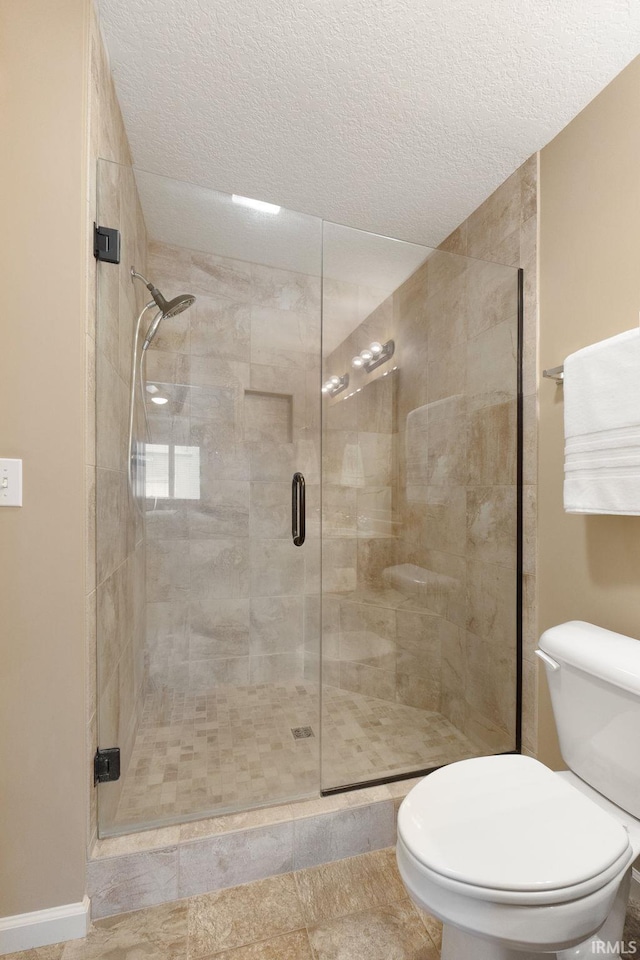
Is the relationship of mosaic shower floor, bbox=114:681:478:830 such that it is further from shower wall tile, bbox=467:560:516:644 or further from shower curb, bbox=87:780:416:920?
shower wall tile, bbox=467:560:516:644

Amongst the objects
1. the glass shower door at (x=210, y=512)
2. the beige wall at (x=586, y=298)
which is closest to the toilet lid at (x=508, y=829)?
the beige wall at (x=586, y=298)

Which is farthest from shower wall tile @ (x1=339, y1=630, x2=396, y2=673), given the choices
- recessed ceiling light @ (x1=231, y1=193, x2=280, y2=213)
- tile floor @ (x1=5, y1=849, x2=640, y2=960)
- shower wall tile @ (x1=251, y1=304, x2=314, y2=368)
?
recessed ceiling light @ (x1=231, y1=193, x2=280, y2=213)

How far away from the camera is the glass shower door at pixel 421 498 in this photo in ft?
5.96

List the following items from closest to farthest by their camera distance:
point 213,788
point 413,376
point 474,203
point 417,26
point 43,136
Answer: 1. point 43,136
2. point 417,26
3. point 213,788
4. point 413,376
5. point 474,203

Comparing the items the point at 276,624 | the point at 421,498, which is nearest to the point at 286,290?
the point at 421,498

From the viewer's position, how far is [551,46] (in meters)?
1.33

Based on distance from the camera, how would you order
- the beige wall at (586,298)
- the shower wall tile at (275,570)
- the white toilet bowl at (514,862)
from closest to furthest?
the white toilet bowl at (514,862)
the beige wall at (586,298)
the shower wall tile at (275,570)

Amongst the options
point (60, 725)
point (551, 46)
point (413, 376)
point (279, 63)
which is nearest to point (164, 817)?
point (60, 725)

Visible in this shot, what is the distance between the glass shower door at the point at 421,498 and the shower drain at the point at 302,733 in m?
0.10

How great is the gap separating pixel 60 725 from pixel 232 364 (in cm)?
140

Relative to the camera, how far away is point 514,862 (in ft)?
2.78

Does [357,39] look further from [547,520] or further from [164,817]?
[164,817]

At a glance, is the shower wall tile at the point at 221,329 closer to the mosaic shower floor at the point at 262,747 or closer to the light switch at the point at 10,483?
the light switch at the point at 10,483

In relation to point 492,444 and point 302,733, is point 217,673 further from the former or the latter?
point 492,444
